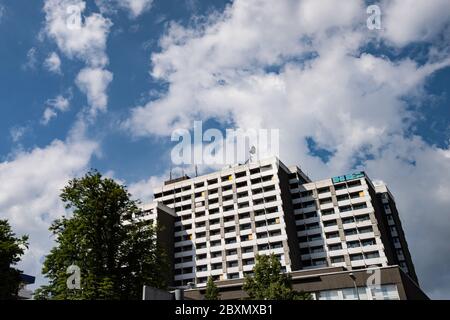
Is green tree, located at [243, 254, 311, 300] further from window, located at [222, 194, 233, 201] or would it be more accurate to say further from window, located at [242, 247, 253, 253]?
window, located at [222, 194, 233, 201]

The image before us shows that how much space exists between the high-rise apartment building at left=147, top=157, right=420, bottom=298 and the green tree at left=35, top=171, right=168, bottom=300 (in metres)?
58.2

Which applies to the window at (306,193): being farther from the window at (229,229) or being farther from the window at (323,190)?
the window at (229,229)

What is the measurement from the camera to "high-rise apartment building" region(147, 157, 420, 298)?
280 ft

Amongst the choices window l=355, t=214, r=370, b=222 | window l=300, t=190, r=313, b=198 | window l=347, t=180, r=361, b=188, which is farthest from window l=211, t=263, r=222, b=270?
window l=347, t=180, r=361, b=188

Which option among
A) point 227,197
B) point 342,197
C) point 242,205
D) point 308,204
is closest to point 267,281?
point 242,205

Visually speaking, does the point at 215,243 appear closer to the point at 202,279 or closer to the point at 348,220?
the point at 202,279

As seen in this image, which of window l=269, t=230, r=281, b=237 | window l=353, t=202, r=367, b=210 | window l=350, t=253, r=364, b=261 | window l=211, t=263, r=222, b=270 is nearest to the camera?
window l=350, t=253, r=364, b=261

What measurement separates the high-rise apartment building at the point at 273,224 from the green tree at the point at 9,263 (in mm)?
59937

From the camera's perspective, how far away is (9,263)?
27.7 meters

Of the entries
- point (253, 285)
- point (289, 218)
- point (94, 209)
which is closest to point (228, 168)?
point (289, 218)

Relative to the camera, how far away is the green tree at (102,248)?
2494 centimetres

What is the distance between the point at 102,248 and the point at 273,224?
64738 millimetres

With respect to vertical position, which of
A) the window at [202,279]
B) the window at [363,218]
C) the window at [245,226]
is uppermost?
the window at [245,226]

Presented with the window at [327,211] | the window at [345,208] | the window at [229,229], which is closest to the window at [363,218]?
the window at [345,208]
